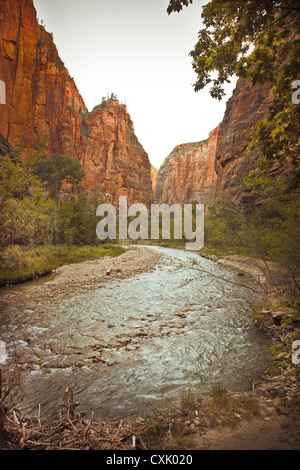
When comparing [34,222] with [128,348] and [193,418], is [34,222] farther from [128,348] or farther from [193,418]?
[193,418]

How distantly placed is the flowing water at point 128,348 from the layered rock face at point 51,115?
70.6 feet

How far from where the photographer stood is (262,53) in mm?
3535

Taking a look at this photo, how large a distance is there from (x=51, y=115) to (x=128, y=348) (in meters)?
68.9

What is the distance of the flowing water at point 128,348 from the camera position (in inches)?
168

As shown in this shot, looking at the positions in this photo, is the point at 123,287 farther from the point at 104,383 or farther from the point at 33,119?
the point at 33,119

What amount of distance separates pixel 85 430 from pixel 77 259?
2186 cm

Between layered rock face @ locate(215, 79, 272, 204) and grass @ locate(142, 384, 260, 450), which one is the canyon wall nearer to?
layered rock face @ locate(215, 79, 272, 204)

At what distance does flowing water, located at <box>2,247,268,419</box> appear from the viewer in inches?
168

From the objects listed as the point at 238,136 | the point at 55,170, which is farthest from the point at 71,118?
the point at 238,136

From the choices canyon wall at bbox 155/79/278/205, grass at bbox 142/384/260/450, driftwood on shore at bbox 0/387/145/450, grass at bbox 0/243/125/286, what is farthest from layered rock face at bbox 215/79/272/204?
driftwood on shore at bbox 0/387/145/450

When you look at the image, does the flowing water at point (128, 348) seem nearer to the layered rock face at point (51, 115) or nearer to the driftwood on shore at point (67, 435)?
the driftwood on shore at point (67, 435)

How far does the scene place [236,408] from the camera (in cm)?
336

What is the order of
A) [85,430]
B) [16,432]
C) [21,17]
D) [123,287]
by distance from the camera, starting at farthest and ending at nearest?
[21,17] → [123,287] → [85,430] → [16,432]
